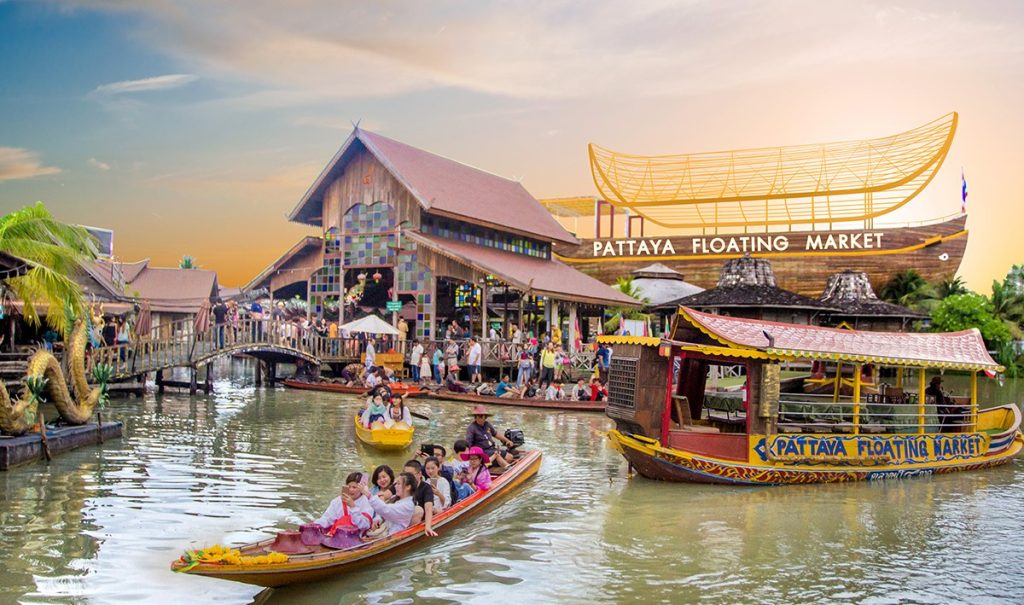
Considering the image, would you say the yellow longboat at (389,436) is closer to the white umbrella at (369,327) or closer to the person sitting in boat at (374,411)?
the person sitting in boat at (374,411)

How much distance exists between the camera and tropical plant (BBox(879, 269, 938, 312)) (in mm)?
37656

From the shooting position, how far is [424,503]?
30.2 ft

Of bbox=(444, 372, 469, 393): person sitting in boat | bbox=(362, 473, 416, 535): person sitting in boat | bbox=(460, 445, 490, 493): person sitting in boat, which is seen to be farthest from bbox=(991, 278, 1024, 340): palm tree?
bbox=(362, 473, 416, 535): person sitting in boat

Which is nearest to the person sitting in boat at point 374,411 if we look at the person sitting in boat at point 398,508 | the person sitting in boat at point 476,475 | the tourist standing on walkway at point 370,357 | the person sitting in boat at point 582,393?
the person sitting in boat at point 476,475

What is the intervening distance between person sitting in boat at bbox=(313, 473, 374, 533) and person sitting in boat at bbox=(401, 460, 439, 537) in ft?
2.04

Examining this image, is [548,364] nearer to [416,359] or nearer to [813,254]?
[416,359]

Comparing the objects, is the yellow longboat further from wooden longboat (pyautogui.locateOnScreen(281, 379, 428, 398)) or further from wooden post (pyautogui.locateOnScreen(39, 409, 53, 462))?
wooden longboat (pyautogui.locateOnScreen(281, 379, 428, 398))

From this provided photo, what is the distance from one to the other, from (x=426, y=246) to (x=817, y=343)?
17515mm

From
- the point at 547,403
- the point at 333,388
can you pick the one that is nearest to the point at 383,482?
the point at 547,403

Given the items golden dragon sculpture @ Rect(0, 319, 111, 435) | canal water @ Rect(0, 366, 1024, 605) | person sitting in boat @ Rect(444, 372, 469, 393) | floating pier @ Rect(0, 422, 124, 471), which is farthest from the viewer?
person sitting in boat @ Rect(444, 372, 469, 393)

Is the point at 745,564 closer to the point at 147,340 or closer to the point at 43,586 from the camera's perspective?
the point at 43,586

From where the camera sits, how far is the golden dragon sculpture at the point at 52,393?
13.5m

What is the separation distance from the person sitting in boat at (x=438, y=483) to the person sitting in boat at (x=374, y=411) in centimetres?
544

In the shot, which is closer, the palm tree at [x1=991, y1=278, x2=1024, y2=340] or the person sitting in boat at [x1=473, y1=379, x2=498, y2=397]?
the person sitting in boat at [x1=473, y1=379, x2=498, y2=397]
